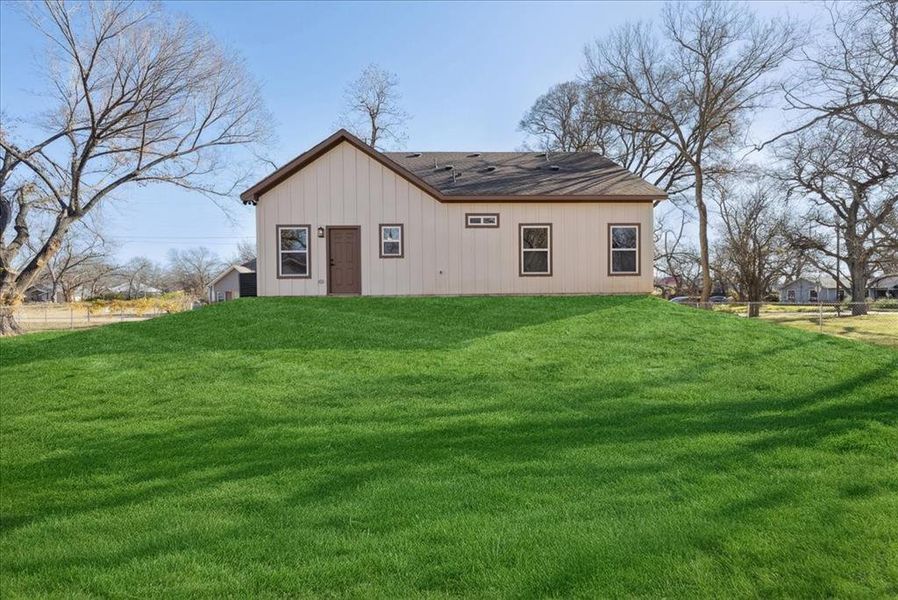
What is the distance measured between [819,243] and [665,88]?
16844 mm

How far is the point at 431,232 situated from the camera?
15.1 metres

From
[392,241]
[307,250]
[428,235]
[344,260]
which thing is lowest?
[344,260]

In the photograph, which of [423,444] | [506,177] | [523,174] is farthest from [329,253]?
[423,444]

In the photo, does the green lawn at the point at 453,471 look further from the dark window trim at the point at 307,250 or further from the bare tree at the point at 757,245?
the bare tree at the point at 757,245

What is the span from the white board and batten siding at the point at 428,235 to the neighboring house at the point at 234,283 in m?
24.8

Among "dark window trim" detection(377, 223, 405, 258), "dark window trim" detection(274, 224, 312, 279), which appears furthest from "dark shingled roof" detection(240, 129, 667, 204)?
"dark window trim" detection(377, 223, 405, 258)

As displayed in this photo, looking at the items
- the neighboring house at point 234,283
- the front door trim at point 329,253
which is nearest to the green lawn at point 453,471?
the front door trim at point 329,253

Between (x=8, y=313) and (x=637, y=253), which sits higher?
(x=637, y=253)

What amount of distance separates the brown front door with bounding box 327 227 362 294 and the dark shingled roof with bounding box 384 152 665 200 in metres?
2.92

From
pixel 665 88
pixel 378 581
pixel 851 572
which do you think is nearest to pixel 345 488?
pixel 378 581

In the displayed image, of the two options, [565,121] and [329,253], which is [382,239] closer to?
[329,253]

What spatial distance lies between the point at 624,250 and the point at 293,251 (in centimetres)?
941

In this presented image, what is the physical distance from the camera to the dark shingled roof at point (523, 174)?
50.3 feet

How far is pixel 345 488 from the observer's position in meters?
4.08
